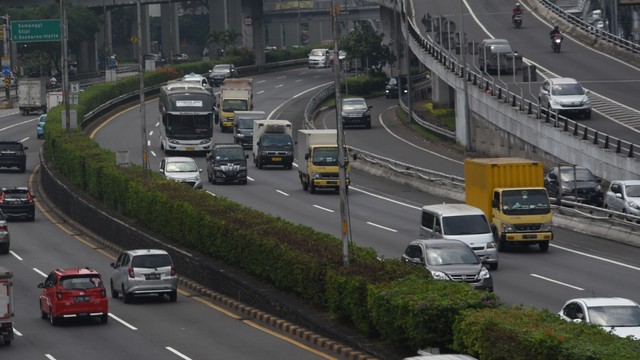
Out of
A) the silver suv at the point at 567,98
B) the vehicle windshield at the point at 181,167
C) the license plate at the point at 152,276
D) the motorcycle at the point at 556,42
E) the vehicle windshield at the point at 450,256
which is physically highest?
the motorcycle at the point at 556,42

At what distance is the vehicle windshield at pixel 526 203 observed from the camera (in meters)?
44.0

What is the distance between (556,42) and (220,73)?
43.5m

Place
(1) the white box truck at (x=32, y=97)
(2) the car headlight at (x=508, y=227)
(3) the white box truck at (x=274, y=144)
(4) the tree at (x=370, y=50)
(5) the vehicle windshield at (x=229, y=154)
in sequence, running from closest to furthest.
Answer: (2) the car headlight at (x=508, y=227), (5) the vehicle windshield at (x=229, y=154), (3) the white box truck at (x=274, y=144), (1) the white box truck at (x=32, y=97), (4) the tree at (x=370, y=50)

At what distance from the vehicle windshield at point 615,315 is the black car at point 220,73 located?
98.0 m

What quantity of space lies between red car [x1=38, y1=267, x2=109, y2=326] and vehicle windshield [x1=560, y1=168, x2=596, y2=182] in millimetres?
24632

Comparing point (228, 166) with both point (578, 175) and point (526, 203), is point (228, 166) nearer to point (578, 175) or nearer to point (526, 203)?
point (578, 175)

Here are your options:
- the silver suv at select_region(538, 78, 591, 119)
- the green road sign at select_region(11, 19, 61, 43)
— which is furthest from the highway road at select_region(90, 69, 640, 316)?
the green road sign at select_region(11, 19, 61, 43)

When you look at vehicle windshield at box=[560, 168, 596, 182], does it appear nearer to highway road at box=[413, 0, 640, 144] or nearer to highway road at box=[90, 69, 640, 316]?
highway road at box=[90, 69, 640, 316]

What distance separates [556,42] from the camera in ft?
291

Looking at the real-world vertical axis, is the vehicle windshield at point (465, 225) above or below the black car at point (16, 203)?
above

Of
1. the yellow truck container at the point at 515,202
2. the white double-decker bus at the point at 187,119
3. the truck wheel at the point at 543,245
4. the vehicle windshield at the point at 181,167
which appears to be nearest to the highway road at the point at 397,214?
the truck wheel at the point at 543,245

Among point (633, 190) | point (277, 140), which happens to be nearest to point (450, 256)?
point (633, 190)

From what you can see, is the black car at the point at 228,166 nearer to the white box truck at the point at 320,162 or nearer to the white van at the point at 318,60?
the white box truck at the point at 320,162

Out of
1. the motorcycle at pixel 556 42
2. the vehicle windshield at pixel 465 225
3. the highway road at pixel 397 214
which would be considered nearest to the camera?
the highway road at pixel 397 214
